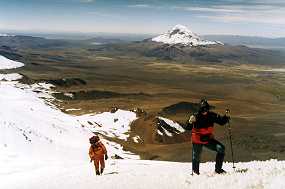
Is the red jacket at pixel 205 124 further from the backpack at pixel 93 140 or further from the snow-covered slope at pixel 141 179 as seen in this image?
the backpack at pixel 93 140

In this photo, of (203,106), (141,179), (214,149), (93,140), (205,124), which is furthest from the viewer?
(93,140)

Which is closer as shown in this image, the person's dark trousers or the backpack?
the person's dark trousers

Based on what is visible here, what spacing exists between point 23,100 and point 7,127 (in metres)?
34.4

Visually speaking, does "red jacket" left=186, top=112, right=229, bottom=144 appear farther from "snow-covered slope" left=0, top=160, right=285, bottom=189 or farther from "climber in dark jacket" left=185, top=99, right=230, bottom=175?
"snow-covered slope" left=0, top=160, right=285, bottom=189

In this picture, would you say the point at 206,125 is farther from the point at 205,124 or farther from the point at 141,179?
the point at 141,179

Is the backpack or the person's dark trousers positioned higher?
the person's dark trousers

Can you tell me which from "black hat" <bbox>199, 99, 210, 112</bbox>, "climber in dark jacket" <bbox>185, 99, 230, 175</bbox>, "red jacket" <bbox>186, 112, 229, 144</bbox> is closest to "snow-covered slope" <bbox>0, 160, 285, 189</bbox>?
"climber in dark jacket" <bbox>185, 99, 230, 175</bbox>

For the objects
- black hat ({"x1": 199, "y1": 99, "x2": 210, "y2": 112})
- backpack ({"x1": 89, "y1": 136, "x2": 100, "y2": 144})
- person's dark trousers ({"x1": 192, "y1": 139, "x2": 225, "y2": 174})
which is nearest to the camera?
black hat ({"x1": 199, "y1": 99, "x2": 210, "y2": 112})

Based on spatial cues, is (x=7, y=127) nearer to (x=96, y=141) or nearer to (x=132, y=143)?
(x=96, y=141)

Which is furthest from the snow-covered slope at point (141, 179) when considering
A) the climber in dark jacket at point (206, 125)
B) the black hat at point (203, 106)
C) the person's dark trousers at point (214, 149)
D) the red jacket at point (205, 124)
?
the black hat at point (203, 106)

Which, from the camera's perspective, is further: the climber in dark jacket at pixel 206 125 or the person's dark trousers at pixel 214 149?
the person's dark trousers at pixel 214 149

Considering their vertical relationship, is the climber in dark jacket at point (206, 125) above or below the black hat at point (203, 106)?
below

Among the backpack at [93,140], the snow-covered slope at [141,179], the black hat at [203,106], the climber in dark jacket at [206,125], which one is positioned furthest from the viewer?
the backpack at [93,140]

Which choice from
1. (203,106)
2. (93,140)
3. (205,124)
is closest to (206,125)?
(205,124)
